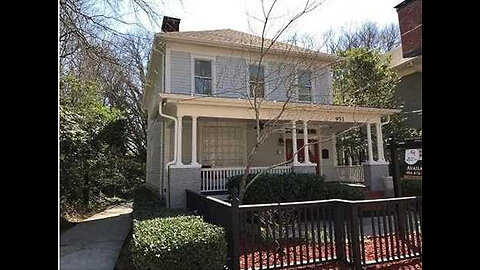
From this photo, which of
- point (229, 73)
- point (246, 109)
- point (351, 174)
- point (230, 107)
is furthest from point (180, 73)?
point (351, 174)

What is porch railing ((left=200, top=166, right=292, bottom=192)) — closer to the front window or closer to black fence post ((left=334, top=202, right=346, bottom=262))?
the front window

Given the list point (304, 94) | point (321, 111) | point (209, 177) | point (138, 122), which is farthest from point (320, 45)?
point (138, 122)

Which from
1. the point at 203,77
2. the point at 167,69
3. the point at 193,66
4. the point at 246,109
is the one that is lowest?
the point at 246,109

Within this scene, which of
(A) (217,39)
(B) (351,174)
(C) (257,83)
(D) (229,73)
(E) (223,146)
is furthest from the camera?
(B) (351,174)

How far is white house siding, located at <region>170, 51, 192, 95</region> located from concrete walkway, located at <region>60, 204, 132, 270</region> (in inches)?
173

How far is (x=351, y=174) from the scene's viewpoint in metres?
13.1

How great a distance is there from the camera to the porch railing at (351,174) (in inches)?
505

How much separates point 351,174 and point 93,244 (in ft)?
31.9

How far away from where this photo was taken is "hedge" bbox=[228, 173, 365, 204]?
834 cm

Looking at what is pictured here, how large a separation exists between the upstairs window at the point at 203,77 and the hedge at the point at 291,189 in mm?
3496

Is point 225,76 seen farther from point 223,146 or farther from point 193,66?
point 223,146

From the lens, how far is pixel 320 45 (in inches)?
307

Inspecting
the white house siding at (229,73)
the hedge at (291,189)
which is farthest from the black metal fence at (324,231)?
the white house siding at (229,73)
